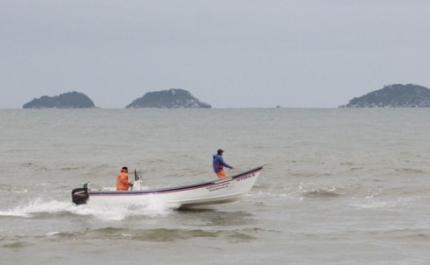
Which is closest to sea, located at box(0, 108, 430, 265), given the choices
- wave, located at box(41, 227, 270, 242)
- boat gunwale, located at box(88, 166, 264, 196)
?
wave, located at box(41, 227, 270, 242)

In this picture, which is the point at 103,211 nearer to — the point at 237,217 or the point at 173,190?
the point at 173,190

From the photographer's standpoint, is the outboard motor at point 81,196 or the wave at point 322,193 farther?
the wave at point 322,193

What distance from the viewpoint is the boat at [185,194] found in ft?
79.7

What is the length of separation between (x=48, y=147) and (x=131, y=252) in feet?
127

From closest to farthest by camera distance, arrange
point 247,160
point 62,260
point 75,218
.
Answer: point 62,260, point 75,218, point 247,160

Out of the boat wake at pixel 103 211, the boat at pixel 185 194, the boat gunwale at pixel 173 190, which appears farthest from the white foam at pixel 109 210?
the boat gunwale at pixel 173 190

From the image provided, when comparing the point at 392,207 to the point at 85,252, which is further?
the point at 392,207

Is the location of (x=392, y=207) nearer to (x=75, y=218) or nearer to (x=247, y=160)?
(x=75, y=218)

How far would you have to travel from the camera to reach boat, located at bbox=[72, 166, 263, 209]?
79.7ft

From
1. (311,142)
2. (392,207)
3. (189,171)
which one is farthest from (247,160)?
(392,207)

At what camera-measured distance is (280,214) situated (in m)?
24.1

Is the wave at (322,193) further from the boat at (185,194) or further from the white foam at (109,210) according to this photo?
the white foam at (109,210)

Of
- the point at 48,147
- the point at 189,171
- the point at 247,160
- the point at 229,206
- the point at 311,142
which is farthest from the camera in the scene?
the point at 311,142

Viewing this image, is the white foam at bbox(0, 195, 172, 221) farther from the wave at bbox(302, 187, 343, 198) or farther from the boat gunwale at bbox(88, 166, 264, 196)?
the wave at bbox(302, 187, 343, 198)
